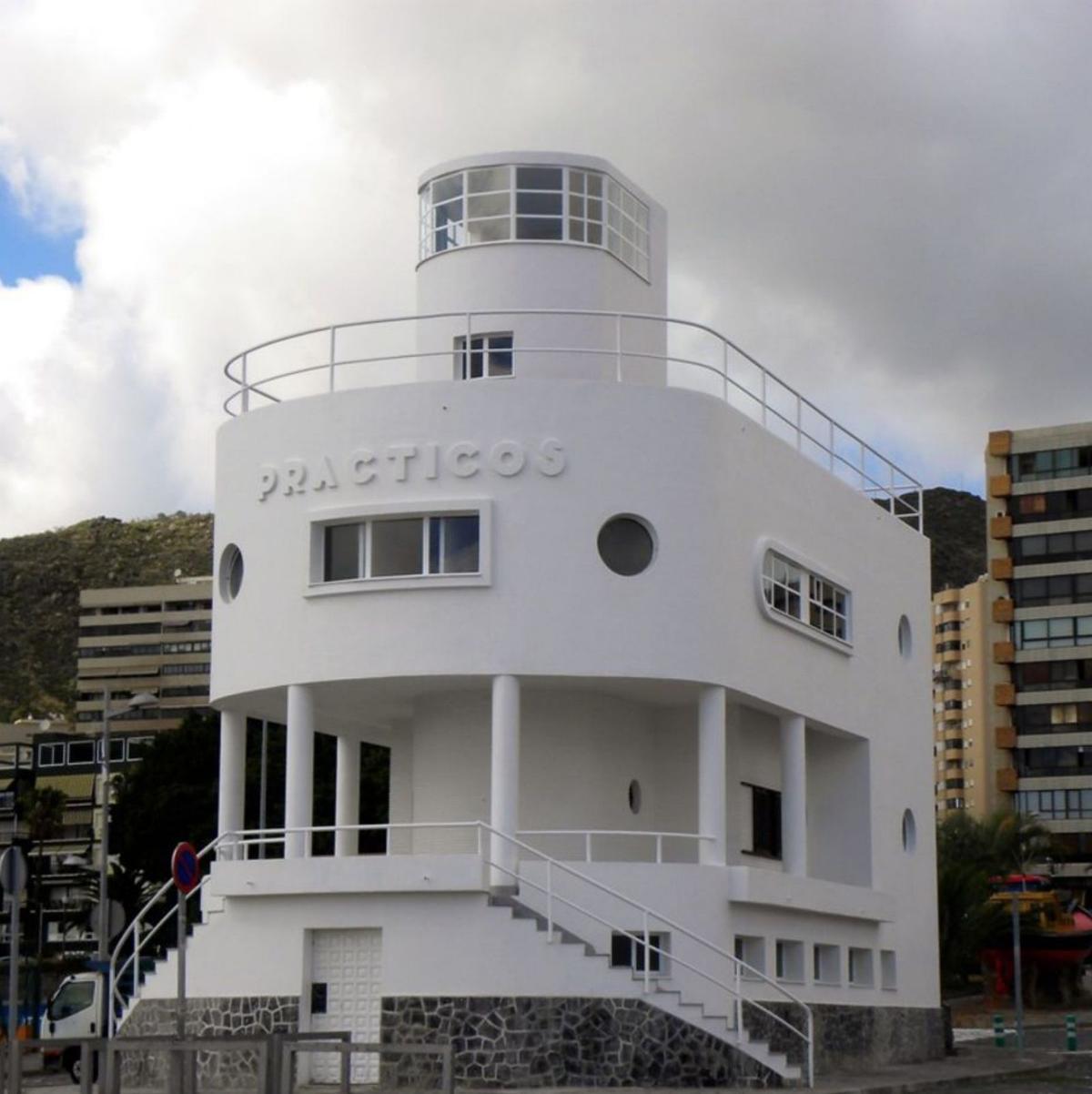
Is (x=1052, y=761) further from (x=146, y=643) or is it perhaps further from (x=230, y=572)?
(x=146, y=643)

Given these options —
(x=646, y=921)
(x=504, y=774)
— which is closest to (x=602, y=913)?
(x=646, y=921)

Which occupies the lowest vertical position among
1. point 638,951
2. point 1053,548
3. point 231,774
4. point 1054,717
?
point 638,951

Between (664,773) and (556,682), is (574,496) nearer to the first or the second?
(556,682)

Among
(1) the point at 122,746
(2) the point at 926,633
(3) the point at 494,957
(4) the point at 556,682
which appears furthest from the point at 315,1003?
(1) the point at 122,746

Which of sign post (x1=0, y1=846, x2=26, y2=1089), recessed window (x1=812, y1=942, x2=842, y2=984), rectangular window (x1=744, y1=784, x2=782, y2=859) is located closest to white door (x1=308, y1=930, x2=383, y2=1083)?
sign post (x1=0, y1=846, x2=26, y2=1089)

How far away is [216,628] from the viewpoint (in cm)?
3578

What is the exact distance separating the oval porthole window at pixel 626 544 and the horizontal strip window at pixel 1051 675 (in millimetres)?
89794

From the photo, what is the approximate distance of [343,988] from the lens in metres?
31.3

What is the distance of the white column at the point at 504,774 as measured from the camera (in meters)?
31.2

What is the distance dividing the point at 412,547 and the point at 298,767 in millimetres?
3927

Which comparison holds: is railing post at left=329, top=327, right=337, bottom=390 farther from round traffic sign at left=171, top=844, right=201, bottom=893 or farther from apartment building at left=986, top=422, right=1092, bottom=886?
apartment building at left=986, top=422, right=1092, bottom=886

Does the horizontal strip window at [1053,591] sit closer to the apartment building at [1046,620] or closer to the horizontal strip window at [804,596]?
the apartment building at [1046,620]

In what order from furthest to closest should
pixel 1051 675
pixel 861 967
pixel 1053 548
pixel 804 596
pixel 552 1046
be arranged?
pixel 1051 675 < pixel 1053 548 < pixel 861 967 < pixel 804 596 < pixel 552 1046

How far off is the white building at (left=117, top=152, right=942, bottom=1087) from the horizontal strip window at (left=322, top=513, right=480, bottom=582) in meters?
0.05
